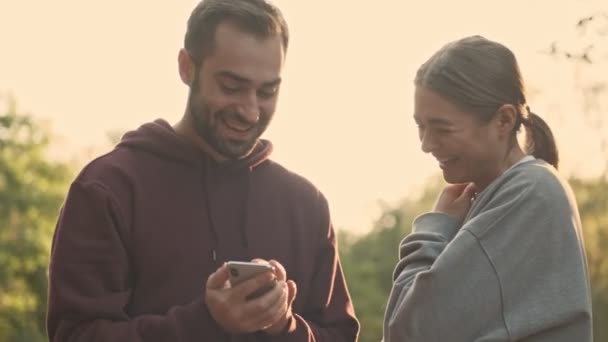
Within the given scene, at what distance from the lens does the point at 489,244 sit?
4875mm

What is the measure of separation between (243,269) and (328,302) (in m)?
0.84

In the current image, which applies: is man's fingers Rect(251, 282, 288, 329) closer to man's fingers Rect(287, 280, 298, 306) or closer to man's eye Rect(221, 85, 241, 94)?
man's fingers Rect(287, 280, 298, 306)

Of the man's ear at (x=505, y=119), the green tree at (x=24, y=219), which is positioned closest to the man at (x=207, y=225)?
the man's ear at (x=505, y=119)

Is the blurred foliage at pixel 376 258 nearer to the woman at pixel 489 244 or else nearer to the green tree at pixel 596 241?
the green tree at pixel 596 241

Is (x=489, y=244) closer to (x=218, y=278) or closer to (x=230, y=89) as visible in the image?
(x=218, y=278)

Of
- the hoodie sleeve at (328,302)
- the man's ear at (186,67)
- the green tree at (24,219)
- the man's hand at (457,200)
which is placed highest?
the man's ear at (186,67)

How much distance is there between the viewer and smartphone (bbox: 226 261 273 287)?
15.3 feet

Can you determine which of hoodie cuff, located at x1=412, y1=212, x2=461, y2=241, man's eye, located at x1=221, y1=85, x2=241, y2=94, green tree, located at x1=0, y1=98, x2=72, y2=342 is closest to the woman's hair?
hoodie cuff, located at x1=412, y1=212, x2=461, y2=241

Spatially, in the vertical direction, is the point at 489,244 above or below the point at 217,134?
below

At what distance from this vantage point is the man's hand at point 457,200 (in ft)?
16.9

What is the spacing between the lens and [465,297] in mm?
4859

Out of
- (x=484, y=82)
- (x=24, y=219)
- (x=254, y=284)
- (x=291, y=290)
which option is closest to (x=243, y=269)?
(x=254, y=284)

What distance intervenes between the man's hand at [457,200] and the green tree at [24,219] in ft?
116

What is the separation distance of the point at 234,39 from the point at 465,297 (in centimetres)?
125
